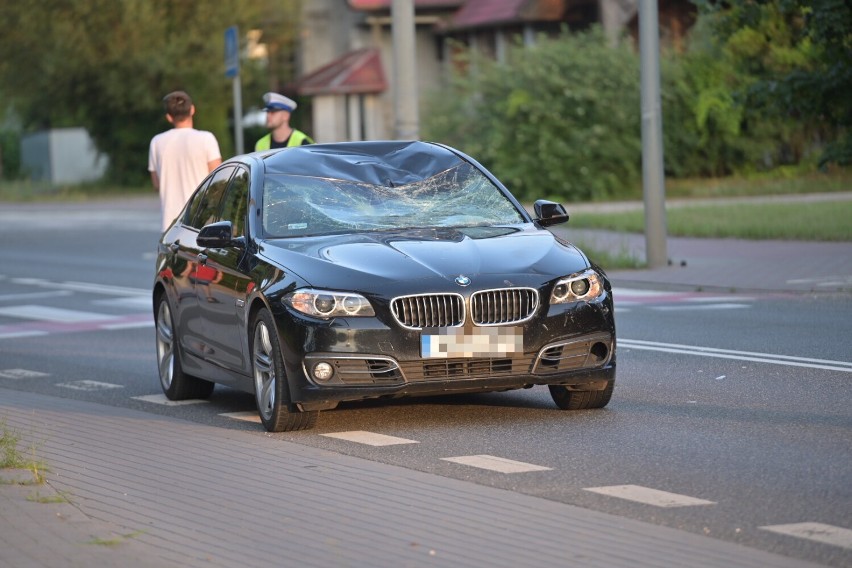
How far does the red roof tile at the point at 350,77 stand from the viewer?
170ft

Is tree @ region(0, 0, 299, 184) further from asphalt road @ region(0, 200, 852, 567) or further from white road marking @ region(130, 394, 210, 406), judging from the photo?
white road marking @ region(130, 394, 210, 406)

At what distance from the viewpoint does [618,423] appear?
30.6 ft

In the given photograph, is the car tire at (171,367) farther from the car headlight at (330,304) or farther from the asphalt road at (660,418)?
the car headlight at (330,304)

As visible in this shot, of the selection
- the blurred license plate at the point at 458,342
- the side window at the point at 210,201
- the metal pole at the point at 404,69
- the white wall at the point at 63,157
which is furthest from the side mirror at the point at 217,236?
the white wall at the point at 63,157

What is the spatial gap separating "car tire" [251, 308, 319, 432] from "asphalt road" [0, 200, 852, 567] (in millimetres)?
87

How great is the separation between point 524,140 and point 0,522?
96.2ft

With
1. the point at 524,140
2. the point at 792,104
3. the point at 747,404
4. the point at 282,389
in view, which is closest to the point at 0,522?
the point at 282,389

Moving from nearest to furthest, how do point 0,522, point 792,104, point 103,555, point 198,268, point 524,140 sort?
1. point 103,555
2. point 0,522
3. point 198,268
4. point 792,104
5. point 524,140

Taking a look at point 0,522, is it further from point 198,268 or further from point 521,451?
point 198,268

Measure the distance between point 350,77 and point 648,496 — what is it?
45391mm

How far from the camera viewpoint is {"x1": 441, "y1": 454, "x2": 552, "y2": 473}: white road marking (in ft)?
26.3

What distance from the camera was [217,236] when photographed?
10070 millimetres

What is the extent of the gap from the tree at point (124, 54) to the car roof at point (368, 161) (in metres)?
40.3

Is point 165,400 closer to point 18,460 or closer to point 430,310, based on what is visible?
point 430,310
